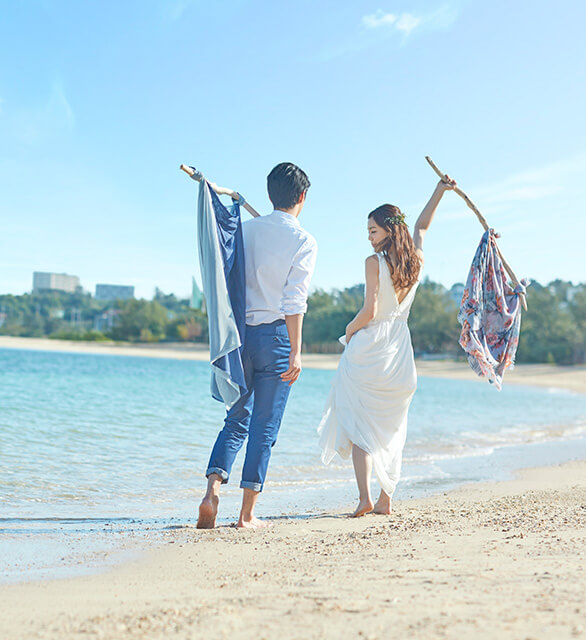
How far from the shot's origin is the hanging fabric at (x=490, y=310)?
4.59 metres

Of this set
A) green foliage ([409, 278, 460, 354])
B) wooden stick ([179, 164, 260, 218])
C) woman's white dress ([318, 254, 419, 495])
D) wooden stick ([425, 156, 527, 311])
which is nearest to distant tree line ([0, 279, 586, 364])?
green foliage ([409, 278, 460, 354])

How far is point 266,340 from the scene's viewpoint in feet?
11.7

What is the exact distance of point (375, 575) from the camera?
236cm

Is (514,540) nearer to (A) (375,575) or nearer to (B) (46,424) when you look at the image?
(A) (375,575)

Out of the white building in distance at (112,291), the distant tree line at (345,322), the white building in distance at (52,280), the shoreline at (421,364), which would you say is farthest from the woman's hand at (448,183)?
the white building in distance at (52,280)

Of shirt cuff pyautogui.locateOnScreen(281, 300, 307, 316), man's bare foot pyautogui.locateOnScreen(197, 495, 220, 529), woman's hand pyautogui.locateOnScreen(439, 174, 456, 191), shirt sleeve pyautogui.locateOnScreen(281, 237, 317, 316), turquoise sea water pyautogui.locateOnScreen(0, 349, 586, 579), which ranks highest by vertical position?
woman's hand pyautogui.locateOnScreen(439, 174, 456, 191)

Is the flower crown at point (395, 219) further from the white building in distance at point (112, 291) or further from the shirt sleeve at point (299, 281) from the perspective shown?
the white building in distance at point (112, 291)

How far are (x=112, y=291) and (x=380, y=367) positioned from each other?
545 feet

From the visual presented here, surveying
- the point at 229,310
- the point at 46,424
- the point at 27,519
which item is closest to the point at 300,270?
the point at 229,310

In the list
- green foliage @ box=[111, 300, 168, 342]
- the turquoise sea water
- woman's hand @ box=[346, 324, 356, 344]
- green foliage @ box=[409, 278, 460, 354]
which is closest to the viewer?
the turquoise sea water

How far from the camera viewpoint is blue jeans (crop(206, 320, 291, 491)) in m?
3.58

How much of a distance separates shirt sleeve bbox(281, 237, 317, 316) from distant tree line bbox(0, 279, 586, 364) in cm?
3872

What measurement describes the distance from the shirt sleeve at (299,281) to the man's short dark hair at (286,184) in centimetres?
29

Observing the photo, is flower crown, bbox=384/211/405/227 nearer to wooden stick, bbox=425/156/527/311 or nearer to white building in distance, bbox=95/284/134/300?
wooden stick, bbox=425/156/527/311
